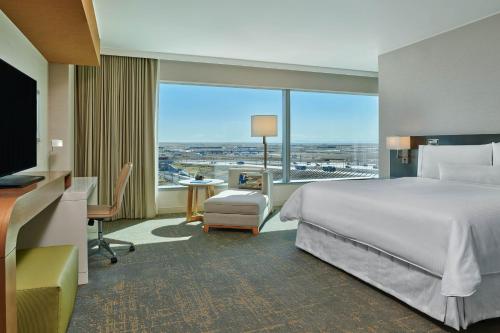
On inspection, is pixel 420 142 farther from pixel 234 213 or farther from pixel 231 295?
pixel 231 295

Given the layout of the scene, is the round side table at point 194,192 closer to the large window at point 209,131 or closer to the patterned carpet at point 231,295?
the large window at point 209,131

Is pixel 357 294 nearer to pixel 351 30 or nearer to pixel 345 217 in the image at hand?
pixel 345 217

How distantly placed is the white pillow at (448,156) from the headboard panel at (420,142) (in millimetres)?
126

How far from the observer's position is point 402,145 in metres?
4.91

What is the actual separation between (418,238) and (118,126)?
4.47m

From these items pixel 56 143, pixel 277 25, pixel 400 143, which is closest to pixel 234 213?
pixel 56 143

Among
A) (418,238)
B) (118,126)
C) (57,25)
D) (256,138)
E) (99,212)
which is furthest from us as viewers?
(256,138)

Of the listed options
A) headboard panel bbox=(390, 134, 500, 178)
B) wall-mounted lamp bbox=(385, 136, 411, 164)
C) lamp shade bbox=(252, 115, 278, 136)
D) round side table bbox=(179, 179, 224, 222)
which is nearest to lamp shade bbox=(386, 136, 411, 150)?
wall-mounted lamp bbox=(385, 136, 411, 164)

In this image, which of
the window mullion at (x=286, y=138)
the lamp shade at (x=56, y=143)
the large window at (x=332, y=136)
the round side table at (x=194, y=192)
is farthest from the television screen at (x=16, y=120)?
the large window at (x=332, y=136)

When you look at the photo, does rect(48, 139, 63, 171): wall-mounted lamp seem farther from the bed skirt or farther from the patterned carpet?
the bed skirt

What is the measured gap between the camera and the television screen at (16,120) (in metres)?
1.98

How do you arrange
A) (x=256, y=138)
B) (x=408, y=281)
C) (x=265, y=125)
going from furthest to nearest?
(x=256, y=138)
(x=265, y=125)
(x=408, y=281)

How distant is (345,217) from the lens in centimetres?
310

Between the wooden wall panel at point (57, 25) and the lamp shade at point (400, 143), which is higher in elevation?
the wooden wall panel at point (57, 25)
